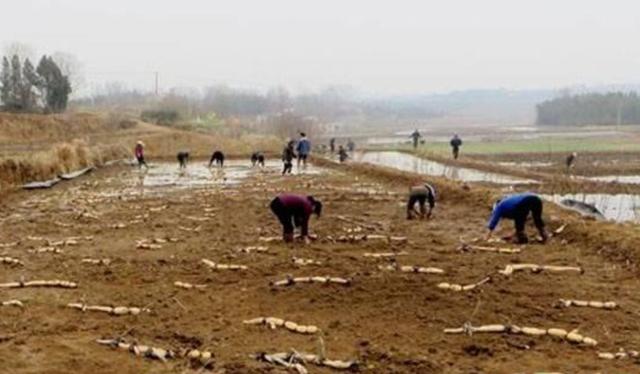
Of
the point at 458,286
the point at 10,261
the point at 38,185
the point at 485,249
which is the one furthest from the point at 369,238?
the point at 38,185

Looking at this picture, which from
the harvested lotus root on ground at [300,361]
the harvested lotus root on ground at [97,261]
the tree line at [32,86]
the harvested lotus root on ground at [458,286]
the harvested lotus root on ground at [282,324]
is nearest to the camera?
the harvested lotus root on ground at [300,361]

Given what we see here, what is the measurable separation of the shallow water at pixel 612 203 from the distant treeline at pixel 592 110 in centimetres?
8201

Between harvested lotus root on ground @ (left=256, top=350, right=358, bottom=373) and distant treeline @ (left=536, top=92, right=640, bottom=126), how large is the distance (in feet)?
323

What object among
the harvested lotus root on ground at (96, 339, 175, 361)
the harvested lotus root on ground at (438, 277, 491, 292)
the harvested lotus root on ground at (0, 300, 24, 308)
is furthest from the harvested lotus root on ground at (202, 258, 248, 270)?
the harvested lotus root on ground at (96, 339, 175, 361)

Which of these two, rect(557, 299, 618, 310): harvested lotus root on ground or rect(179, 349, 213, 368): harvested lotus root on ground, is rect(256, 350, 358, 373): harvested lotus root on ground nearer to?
rect(179, 349, 213, 368): harvested lotus root on ground

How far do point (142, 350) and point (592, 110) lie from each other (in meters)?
109

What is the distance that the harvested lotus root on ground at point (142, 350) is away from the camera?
6.08 m

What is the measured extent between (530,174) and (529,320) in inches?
822

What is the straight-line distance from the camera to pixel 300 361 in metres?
5.97

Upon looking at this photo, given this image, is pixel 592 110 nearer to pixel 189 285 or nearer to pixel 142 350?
pixel 189 285

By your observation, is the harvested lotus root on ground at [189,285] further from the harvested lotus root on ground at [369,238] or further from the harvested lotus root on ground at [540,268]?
the harvested lotus root on ground at [540,268]

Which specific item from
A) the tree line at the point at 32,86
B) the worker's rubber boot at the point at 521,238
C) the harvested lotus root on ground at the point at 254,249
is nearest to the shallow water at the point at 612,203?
the worker's rubber boot at the point at 521,238

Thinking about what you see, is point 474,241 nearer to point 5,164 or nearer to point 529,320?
point 529,320

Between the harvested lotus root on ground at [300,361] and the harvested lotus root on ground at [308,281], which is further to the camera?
the harvested lotus root on ground at [308,281]
